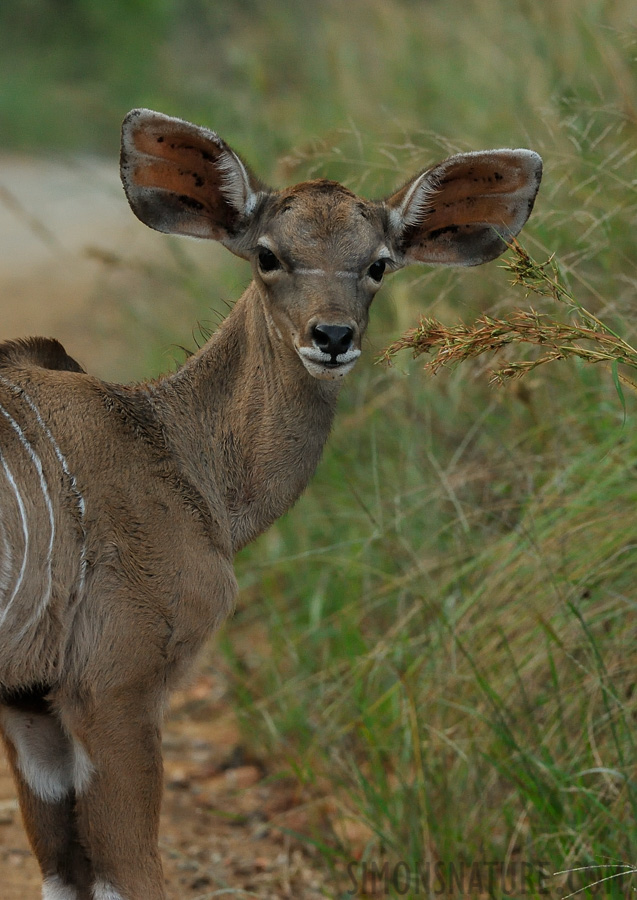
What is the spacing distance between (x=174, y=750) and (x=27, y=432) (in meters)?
2.80

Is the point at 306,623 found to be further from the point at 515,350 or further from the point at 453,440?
the point at 515,350

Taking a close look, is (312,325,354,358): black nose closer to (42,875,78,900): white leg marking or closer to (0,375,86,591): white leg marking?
(0,375,86,591): white leg marking

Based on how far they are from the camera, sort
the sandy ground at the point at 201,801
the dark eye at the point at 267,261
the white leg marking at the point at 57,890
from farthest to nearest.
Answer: the sandy ground at the point at 201,801, the dark eye at the point at 267,261, the white leg marking at the point at 57,890

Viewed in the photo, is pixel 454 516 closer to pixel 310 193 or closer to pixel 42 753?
pixel 310 193

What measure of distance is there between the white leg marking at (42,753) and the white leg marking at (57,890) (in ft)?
0.80

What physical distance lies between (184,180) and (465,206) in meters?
0.91

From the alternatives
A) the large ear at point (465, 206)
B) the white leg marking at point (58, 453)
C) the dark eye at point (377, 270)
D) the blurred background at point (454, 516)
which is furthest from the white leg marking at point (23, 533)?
the large ear at point (465, 206)

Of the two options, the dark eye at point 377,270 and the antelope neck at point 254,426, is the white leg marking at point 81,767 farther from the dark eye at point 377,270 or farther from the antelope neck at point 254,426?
the dark eye at point 377,270

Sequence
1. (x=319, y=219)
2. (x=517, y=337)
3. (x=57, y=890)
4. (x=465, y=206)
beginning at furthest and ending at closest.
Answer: (x=465, y=206) < (x=319, y=219) < (x=57, y=890) < (x=517, y=337)

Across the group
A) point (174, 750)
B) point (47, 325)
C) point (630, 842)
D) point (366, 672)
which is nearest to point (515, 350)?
point (366, 672)

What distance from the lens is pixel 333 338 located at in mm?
3709

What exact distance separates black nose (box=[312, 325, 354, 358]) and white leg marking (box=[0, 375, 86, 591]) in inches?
31.0

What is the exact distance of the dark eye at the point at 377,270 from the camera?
4047mm

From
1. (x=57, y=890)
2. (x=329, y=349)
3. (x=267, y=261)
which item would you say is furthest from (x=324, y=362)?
(x=57, y=890)
